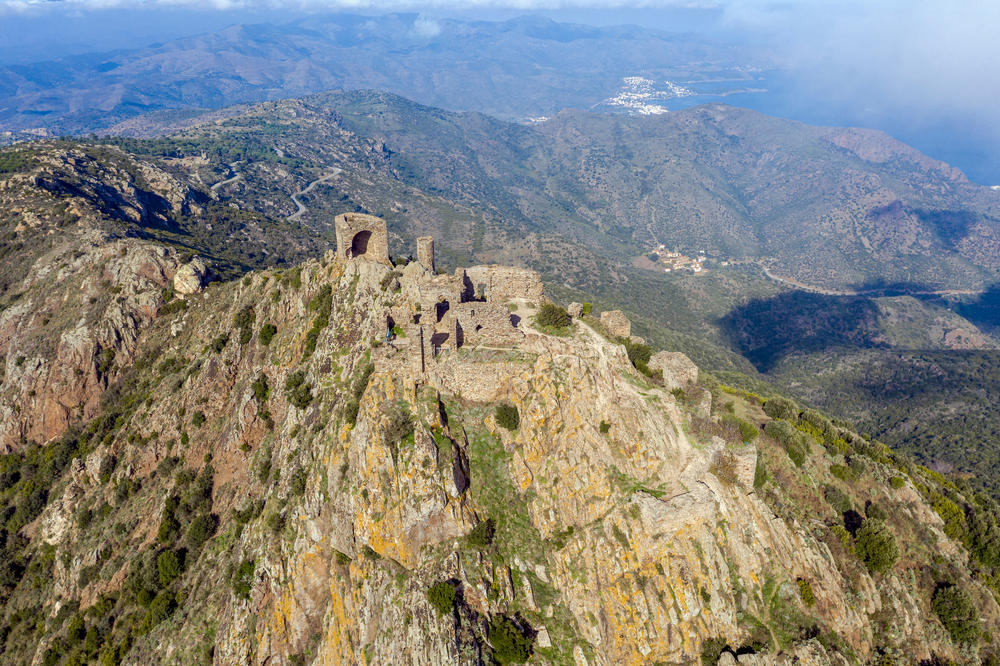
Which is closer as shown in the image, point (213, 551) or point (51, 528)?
point (213, 551)

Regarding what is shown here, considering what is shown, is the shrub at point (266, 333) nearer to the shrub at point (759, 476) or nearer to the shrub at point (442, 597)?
the shrub at point (442, 597)

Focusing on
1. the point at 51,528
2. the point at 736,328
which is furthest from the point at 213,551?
the point at 736,328

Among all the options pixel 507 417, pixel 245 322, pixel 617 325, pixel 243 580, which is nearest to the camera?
pixel 507 417

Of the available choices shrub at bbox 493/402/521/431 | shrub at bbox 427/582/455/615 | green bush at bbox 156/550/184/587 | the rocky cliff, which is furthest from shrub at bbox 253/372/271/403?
shrub at bbox 427/582/455/615

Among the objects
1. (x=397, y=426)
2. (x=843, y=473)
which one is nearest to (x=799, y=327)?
(x=843, y=473)

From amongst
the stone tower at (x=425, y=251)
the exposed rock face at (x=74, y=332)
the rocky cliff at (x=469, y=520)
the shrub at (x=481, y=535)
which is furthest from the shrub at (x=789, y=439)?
the exposed rock face at (x=74, y=332)

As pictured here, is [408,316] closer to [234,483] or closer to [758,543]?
[234,483]

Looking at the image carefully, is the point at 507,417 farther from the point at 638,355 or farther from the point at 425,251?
the point at 425,251

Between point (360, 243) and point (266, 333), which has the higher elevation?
point (360, 243)
